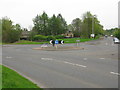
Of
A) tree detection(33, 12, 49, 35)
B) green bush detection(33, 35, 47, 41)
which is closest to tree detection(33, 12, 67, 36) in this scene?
tree detection(33, 12, 49, 35)

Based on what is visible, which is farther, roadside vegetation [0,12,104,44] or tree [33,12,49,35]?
tree [33,12,49,35]

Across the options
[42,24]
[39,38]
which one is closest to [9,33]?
[39,38]

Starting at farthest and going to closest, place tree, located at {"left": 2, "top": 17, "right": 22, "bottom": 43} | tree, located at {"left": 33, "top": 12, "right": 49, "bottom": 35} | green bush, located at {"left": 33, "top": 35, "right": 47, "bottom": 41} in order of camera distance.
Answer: tree, located at {"left": 33, "top": 12, "right": 49, "bottom": 35}, green bush, located at {"left": 33, "top": 35, "right": 47, "bottom": 41}, tree, located at {"left": 2, "top": 17, "right": 22, "bottom": 43}

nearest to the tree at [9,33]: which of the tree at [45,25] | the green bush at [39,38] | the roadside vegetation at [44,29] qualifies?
the roadside vegetation at [44,29]

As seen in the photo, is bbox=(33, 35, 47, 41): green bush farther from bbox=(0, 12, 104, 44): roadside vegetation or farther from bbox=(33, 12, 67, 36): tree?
bbox=(33, 12, 67, 36): tree

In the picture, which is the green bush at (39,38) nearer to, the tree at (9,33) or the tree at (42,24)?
the tree at (9,33)

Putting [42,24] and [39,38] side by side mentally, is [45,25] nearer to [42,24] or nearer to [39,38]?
[42,24]

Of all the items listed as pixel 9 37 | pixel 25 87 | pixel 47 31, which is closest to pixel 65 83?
pixel 25 87

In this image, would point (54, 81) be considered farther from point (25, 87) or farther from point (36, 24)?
point (36, 24)

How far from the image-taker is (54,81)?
801 centimetres

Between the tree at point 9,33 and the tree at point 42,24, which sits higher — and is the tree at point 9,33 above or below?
below

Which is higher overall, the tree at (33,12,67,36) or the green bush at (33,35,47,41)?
the tree at (33,12,67,36)

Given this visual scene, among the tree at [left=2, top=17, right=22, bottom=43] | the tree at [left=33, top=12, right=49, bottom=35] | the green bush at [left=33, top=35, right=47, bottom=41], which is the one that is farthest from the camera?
the tree at [left=33, top=12, right=49, bottom=35]

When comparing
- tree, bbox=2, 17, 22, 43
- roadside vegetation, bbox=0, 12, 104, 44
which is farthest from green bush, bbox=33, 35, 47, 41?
tree, bbox=2, 17, 22, 43
